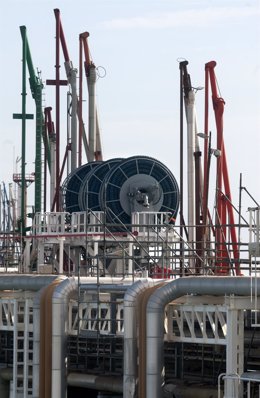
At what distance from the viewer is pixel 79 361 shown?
56906mm

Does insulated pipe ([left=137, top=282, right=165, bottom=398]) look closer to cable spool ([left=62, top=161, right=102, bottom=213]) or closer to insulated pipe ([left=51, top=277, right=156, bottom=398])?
insulated pipe ([left=51, top=277, right=156, bottom=398])

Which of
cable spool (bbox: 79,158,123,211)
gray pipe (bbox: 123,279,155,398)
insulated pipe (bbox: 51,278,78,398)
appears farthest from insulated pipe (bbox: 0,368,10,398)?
gray pipe (bbox: 123,279,155,398)

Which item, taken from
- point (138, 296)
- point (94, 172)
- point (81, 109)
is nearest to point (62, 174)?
point (81, 109)

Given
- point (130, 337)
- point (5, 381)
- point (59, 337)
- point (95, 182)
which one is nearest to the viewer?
point (130, 337)

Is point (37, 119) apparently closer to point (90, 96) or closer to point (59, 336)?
point (90, 96)

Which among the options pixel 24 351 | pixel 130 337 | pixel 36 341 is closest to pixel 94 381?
pixel 24 351

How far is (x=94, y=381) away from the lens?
51.9 m

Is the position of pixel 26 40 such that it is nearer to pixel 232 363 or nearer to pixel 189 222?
pixel 189 222

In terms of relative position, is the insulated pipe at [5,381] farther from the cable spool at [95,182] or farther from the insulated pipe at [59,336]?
the cable spool at [95,182]

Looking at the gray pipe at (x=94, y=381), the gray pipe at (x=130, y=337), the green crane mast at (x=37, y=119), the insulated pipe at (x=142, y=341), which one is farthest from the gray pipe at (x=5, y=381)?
the green crane mast at (x=37, y=119)

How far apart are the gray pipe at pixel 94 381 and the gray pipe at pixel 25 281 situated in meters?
4.14

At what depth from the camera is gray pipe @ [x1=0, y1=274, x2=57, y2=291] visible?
50.1 meters

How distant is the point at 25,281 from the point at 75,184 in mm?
21002

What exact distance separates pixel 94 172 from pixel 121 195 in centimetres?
282
